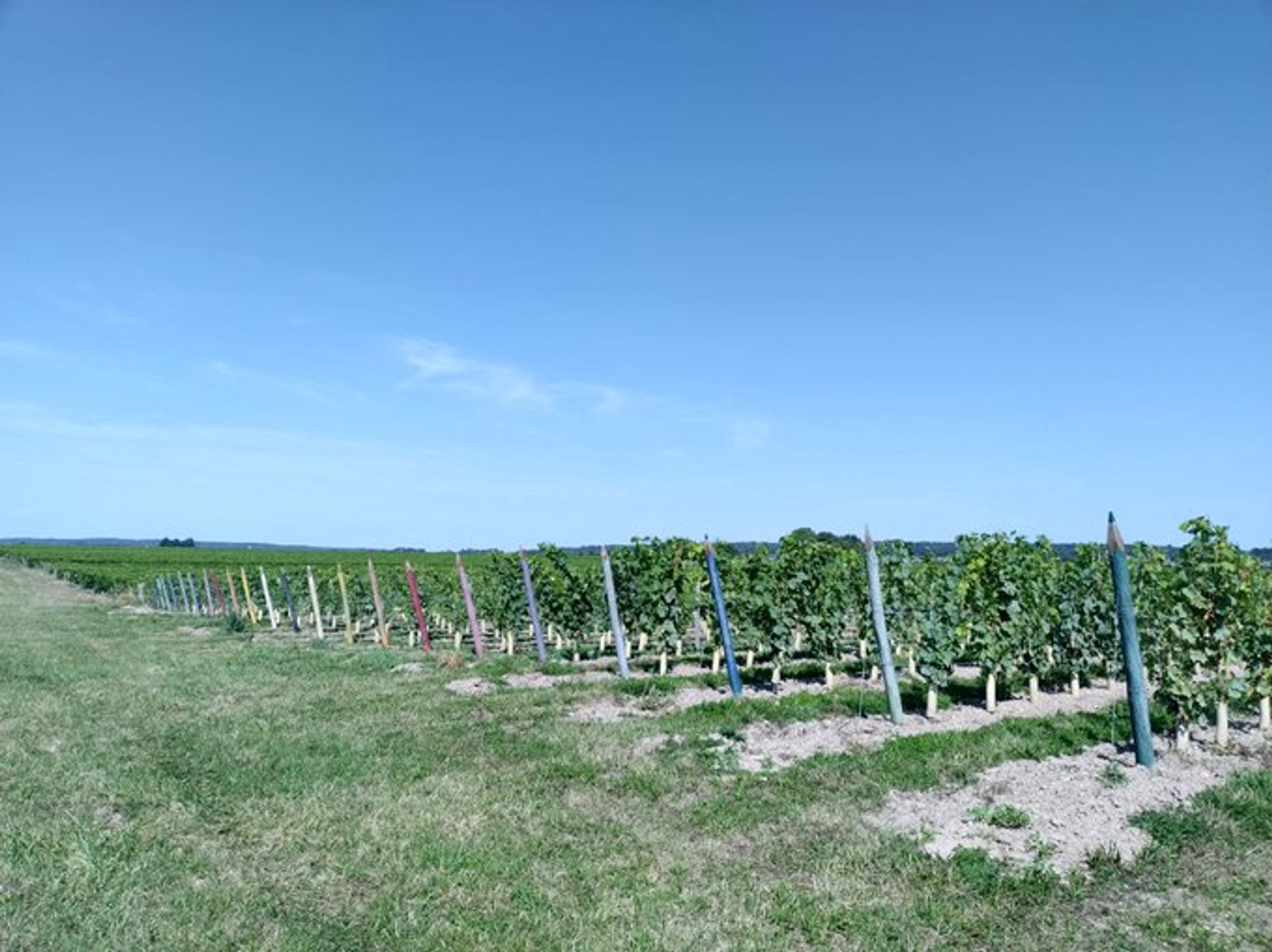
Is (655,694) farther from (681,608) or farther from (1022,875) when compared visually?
(1022,875)

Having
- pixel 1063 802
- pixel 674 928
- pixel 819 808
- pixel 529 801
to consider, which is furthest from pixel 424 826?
pixel 1063 802

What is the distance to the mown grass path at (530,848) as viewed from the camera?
4.95 metres

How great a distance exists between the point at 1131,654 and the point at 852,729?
3322 millimetres

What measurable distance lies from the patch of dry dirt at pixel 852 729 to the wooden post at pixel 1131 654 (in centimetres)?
204

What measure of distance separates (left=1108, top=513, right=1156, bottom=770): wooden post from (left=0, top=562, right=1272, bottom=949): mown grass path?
0.86 m

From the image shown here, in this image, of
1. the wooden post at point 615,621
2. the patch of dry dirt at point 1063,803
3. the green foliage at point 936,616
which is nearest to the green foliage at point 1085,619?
the green foliage at point 936,616

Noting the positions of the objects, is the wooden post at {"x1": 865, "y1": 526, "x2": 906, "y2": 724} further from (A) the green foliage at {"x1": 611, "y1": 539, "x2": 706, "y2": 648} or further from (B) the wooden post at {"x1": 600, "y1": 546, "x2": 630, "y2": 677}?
(A) the green foliage at {"x1": 611, "y1": 539, "x2": 706, "y2": 648}

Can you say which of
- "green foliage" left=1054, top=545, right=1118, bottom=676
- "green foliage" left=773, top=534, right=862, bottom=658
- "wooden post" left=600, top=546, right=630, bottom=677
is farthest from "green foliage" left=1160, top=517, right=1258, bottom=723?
"wooden post" left=600, top=546, right=630, bottom=677

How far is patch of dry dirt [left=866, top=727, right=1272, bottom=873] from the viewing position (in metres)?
6.24

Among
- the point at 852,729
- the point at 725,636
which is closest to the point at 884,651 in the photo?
the point at 852,729

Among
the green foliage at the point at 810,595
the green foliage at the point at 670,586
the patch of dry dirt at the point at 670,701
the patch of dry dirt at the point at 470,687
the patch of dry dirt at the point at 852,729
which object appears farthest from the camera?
the green foliage at the point at 670,586

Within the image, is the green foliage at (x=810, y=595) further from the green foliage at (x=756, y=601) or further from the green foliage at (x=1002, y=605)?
the green foliage at (x=1002, y=605)

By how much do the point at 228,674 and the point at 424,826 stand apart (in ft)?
34.8

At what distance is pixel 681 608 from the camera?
56.6 feet
